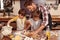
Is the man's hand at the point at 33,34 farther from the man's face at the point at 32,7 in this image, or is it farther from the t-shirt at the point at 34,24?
the man's face at the point at 32,7

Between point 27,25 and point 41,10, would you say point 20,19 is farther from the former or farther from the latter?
point 41,10

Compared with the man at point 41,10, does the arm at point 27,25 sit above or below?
below

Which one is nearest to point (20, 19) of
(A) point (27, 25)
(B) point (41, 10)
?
(A) point (27, 25)

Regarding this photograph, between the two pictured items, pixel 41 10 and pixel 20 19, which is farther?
pixel 20 19

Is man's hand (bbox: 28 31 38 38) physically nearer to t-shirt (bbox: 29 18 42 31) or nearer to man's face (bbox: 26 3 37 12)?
t-shirt (bbox: 29 18 42 31)

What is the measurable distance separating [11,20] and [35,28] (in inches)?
6.7

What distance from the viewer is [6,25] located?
960mm

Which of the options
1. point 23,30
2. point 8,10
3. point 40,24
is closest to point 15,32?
point 23,30

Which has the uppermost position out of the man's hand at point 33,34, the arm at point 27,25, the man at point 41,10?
the man at point 41,10

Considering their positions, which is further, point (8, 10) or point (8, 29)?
point (8, 10)

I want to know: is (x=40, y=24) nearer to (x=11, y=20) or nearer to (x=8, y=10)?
(x=11, y=20)

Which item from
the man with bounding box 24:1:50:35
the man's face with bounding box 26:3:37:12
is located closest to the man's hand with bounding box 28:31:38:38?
the man with bounding box 24:1:50:35

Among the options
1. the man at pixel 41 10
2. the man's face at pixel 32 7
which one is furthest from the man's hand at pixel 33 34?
the man's face at pixel 32 7

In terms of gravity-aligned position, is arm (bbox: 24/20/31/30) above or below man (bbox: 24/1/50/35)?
below
